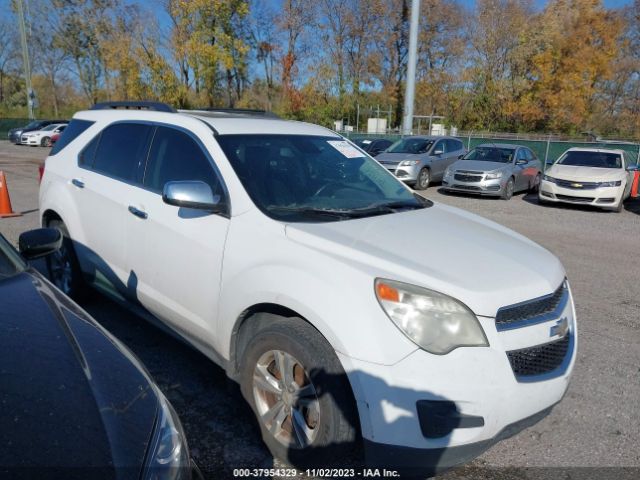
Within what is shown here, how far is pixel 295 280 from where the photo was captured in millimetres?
2381

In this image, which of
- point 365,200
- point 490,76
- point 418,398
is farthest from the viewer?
point 490,76

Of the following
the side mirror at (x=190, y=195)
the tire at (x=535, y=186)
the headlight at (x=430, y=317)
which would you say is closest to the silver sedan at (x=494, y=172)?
the tire at (x=535, y=186)

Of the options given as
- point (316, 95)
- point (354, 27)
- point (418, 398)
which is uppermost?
point (354, 27)

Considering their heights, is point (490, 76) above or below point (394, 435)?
above

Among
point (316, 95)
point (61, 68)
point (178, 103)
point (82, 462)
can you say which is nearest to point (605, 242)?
point (82, 462)

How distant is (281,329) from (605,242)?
8.30 m

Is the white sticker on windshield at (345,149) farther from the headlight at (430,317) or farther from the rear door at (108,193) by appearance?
the headlight at (430,317)

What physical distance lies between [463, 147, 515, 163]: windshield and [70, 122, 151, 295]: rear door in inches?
504

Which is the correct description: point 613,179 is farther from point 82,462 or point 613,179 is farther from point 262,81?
point 262,81

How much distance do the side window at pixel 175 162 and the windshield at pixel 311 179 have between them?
7.3 inches

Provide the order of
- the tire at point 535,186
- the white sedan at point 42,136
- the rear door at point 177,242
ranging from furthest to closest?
the white sedan at point 42,136 → the tire at point 535,186 → the rear door at point 177,242

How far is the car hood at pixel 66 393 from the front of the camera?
1395mm

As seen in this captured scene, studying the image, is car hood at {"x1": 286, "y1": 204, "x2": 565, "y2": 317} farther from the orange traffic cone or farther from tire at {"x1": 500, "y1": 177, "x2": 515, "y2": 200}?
tire at {"x1": 500, "y1": 177, "x2": 515, "y2": 200}

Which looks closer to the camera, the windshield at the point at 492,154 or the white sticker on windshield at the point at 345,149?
the white sticker on windshield at the point at 345,149
